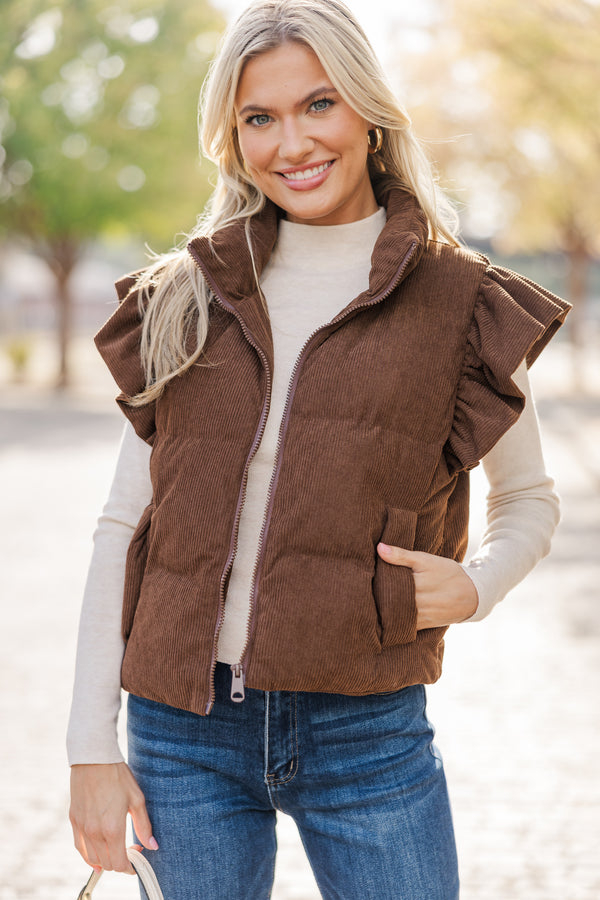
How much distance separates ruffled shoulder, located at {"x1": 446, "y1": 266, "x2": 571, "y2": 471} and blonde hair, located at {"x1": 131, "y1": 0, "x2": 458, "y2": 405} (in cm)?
26

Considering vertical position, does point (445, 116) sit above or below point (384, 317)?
above

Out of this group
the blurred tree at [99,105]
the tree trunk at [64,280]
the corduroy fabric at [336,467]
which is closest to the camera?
the corduroy fabric at [336,467]

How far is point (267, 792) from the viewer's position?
6.16ft

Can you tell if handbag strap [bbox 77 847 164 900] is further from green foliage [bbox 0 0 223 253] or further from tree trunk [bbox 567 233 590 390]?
tree trunk [bbox 567 233 590 390]

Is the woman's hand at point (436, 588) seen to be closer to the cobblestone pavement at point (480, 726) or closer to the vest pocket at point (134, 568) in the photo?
the vest pocket at point (134, 568)

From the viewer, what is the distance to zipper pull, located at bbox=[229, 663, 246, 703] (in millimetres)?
1824

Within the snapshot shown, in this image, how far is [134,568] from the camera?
196 centimetres

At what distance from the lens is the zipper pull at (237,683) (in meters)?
1.82

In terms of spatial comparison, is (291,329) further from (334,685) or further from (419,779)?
(419,779)

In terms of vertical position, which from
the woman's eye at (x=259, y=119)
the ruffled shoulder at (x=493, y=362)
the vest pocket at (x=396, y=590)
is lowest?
the vest pocket at (x=396, y=590)

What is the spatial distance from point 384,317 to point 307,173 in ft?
1.07

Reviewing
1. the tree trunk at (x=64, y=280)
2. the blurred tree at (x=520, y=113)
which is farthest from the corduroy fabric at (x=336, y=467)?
the tree trunk at (x=64, y=280)

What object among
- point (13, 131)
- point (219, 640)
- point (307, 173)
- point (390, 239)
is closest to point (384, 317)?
point (390, 239)

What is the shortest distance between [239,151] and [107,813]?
1.30 metres
